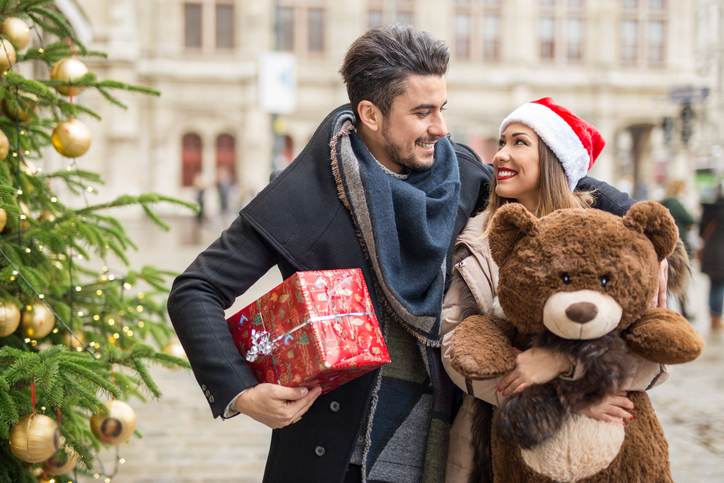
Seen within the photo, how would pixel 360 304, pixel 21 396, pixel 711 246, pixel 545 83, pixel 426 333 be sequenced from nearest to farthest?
1. pixel 360 304
2. pixel 426 333
3. pixel 21 396
4. pixel 711 246
5. pixel 545 83

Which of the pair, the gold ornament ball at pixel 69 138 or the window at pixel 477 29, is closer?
the gold ornament ball at pixel 69 138

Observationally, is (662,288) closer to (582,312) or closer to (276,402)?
(582,312)

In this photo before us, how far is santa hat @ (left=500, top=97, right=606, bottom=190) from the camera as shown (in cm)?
232

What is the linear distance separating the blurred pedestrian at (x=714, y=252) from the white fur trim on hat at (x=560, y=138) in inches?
326

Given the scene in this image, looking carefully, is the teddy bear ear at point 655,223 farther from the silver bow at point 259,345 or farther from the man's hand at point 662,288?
the silver bow at point 259,345

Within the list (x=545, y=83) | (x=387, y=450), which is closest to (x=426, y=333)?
(x=387, y=450)

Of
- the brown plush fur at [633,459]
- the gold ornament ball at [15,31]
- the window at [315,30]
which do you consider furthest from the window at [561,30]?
the brown plush fur at [633,459]

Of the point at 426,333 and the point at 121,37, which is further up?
the point at 121,37

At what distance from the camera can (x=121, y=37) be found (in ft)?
101

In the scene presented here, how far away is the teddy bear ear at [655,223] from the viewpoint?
6.39ft

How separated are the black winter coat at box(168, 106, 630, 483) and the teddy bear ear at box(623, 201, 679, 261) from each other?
510 mm

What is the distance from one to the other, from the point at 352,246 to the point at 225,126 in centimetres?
3057

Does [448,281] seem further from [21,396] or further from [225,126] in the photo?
[225,126]

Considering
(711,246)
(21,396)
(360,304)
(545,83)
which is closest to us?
(360,304)
